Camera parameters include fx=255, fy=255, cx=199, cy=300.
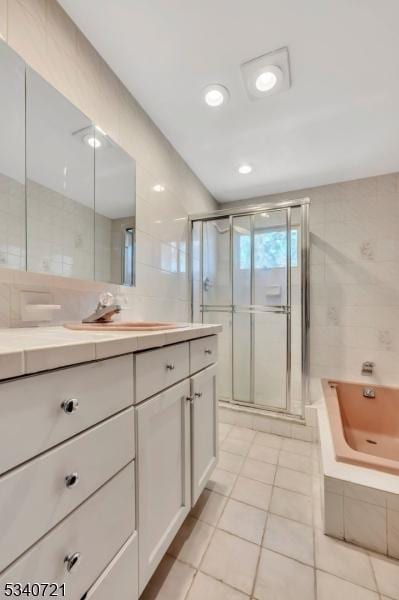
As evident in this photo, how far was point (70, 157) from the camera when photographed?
108cm

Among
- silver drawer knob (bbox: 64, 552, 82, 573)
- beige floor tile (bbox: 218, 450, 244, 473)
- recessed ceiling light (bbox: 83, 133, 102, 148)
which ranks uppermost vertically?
recessed ceiling light (bbox: 83, 133, 102, 148)

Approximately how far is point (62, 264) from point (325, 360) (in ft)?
7.57

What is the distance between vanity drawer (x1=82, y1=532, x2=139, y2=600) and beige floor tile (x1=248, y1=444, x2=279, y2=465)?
3.72 ft

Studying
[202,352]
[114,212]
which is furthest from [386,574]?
[114,212]

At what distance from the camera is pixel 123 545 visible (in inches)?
25.3

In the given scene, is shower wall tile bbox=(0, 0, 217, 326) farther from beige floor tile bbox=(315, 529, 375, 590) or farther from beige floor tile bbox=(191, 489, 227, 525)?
beige floor tile bbox=(315, 529, 375, 590)

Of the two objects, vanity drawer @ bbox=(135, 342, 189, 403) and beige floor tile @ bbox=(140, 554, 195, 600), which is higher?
vanity drawer @ bbox=(135, 342, 189, 403)

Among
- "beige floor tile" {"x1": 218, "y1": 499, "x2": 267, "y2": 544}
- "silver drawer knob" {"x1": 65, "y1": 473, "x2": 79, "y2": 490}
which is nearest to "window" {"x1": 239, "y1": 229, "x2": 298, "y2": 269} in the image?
"beige floor tile" {"x1": 218, "y1": 499, "x2": 267, "y2": 544}

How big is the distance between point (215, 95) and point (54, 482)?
5.80ft

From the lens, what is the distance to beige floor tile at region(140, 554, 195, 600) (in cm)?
84

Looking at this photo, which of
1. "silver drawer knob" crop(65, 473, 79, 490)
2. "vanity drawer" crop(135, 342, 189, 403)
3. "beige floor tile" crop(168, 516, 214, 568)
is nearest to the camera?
"silver drawer knob" crop(65, 473, 79, 490)

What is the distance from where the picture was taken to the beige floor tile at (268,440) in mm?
1816

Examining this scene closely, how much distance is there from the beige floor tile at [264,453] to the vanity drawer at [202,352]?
874 mm

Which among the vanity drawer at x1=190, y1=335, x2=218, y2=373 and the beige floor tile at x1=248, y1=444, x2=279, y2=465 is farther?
the beige floor tile at x1=248, y1=444, x2=279, y2=465
